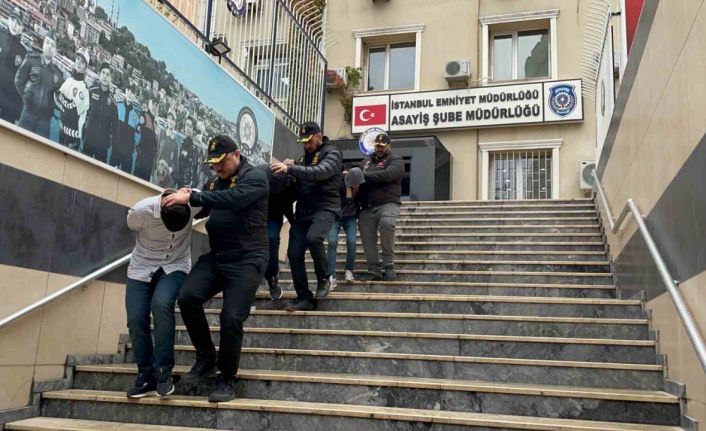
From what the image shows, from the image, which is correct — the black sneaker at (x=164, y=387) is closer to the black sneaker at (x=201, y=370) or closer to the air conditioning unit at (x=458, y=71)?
the black sneaker at (x=201, y=370)

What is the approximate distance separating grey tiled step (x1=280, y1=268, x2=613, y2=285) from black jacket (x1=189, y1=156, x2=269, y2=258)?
2436mm

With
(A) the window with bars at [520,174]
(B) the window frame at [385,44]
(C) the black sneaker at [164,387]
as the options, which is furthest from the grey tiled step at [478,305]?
(B) the window frame at [385,44]

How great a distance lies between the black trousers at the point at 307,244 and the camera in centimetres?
536

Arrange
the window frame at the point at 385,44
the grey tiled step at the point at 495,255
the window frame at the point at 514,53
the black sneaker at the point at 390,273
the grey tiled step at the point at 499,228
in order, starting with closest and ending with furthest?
the black sneaker at the point at 390,273 < the grey tiled step at the point at 495,255 < the grey tiled step at the point at 499,228 < the window frame at the point at 514,53 < the window frame at the point at 385,44

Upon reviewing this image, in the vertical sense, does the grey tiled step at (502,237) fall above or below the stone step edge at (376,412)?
above

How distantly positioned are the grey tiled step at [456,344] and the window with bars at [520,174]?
8.32 meters

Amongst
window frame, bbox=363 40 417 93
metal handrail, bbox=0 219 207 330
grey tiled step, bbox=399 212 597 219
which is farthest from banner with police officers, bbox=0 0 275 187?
window frame, bbox=363 40 417 93

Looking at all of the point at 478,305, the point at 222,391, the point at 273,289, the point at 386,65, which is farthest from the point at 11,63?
the point at 386,65

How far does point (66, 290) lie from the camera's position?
4602 mm

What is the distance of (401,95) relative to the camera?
13.5 m

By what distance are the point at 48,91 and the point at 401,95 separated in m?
9.65

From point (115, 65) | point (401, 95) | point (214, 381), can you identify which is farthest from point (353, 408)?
point (401, 95)

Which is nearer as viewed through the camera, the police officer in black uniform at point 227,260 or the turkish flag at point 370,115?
the police officer in black uniform at point 227,260

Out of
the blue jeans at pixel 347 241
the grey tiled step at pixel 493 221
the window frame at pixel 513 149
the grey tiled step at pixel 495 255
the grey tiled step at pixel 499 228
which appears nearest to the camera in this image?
the blue jeans at pixel 347 241
